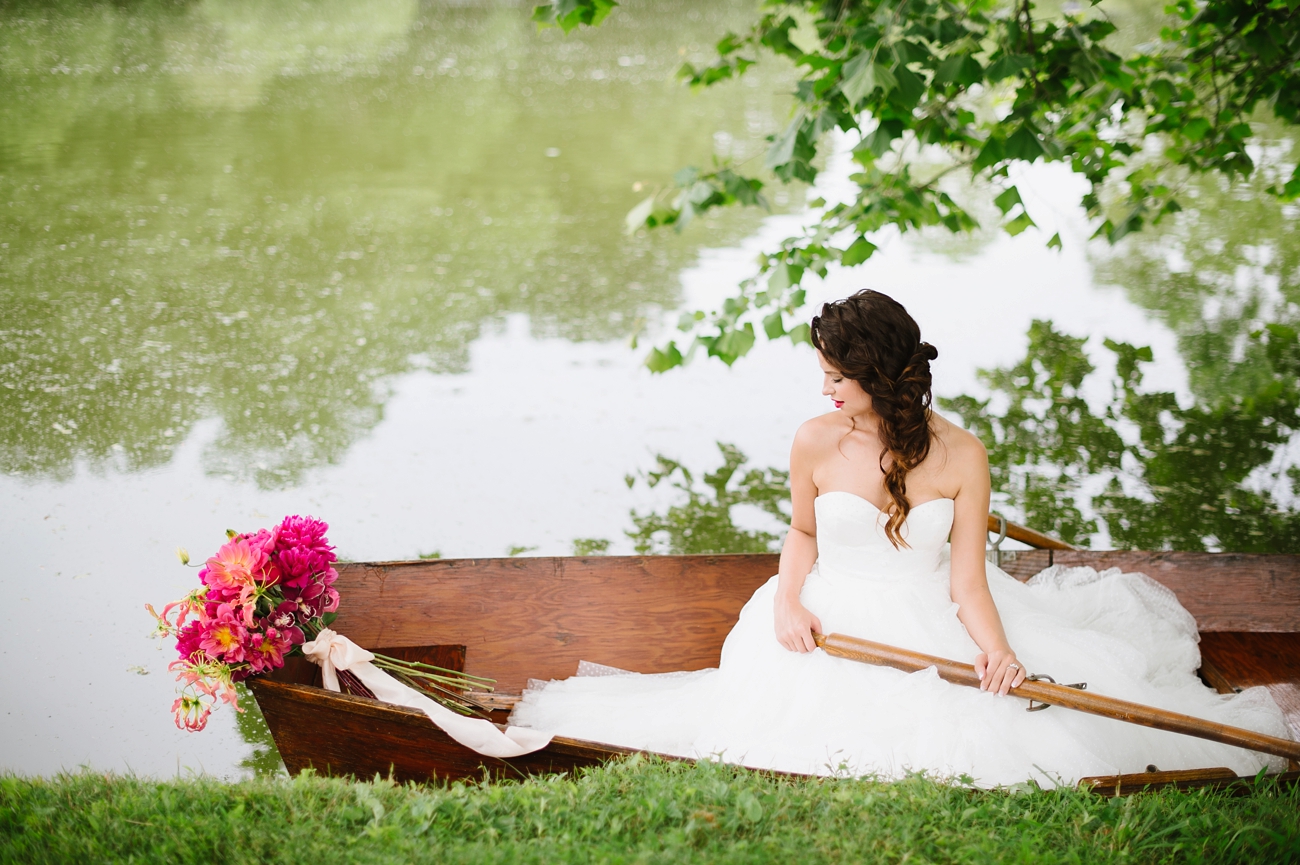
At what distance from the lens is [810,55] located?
378 centimetres

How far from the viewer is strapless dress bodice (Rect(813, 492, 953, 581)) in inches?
111

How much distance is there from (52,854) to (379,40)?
17.6 m

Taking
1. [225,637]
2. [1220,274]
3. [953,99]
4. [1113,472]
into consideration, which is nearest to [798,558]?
[225,637]

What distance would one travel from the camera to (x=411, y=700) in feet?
9.42

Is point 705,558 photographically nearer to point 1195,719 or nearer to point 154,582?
point 1195,719

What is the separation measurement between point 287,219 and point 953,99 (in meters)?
6.70

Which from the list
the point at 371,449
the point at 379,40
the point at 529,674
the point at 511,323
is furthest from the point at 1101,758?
the point at 379,40

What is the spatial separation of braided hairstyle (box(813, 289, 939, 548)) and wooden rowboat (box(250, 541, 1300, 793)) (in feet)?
3.14

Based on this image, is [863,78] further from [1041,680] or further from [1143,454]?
[1143,454]

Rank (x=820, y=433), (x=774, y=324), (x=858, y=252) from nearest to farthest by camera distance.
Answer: (x=820, y=433) → (x=858, y=252) → (x=774, y=324)

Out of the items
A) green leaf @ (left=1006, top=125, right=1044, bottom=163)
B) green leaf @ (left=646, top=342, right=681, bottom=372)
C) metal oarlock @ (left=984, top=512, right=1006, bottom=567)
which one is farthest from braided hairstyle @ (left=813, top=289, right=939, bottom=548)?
green leaf @ (left=646, top=342, right=681, bottom=372)

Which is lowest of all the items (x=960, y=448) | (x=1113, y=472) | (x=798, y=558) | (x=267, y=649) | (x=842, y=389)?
(x=267, y=649)

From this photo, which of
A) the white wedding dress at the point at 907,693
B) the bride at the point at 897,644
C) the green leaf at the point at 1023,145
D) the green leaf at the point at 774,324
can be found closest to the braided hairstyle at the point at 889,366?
the bride at the point at 897,644

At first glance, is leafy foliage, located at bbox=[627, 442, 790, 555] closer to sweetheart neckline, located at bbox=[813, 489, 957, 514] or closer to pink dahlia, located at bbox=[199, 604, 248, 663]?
sweetheart neckline, located at bbox=[813, 489, 957, 514]
